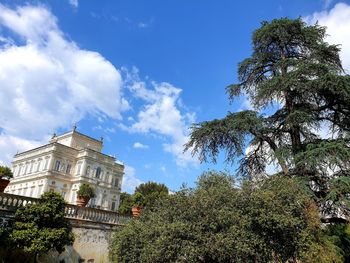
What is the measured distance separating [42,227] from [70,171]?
40.3 meters

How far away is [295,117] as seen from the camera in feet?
47.9

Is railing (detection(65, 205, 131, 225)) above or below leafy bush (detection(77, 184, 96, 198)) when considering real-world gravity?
below

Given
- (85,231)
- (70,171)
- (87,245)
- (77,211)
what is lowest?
(87,245)

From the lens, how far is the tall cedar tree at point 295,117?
13367mm

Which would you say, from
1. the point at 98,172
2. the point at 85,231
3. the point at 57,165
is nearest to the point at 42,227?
the point at 85,231

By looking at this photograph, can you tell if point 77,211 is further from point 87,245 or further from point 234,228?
point 234,228

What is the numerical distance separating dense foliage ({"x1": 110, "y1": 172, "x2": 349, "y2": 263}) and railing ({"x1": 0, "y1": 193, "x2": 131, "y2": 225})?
16.1 ft

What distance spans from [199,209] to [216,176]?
6.29 feet

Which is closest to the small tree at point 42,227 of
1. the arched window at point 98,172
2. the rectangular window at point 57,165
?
the rectangular window at point 57,165

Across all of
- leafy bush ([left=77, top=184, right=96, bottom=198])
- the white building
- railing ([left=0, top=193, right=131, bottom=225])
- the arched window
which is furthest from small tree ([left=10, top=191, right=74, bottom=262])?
the arched window

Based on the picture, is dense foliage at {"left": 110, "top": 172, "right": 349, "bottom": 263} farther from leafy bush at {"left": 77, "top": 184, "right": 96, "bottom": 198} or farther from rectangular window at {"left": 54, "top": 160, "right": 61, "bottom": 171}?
rectangular window at {"left": 54, "top": 160, "right": 61, "bottom": 171}

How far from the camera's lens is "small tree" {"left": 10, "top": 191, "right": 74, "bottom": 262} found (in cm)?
1181

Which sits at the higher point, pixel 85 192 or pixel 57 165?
pixel 57 165

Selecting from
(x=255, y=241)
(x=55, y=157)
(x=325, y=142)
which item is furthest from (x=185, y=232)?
(x=55, y=157)
